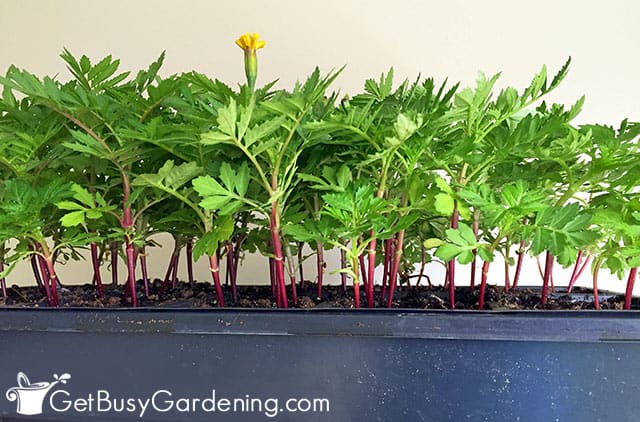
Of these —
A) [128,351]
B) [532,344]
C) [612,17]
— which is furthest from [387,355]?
[612,17]

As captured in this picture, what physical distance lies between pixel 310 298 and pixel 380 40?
590 millimetres

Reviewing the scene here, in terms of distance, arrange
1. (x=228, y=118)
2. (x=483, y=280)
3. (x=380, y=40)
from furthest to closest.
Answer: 1. (x=380, y=40)
2. (x=483, y=280)
3. (x=228, y=118)

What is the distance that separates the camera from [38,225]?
510mm

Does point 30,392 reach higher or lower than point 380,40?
lower

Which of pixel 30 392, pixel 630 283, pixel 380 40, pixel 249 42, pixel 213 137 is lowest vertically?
pixel 30 392

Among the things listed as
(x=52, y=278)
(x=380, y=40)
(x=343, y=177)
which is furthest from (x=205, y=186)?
(x=380, y=40)

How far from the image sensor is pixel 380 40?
39.9 inches

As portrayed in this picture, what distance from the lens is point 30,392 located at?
489 millimetres

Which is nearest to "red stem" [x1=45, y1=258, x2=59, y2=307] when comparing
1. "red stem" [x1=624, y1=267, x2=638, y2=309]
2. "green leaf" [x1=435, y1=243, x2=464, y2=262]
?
"green leaf" [x1=435, y1=243, x2=464, y2=262]

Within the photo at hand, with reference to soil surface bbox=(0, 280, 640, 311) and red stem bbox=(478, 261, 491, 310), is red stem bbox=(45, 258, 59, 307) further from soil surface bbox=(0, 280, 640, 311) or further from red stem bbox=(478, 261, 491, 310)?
red stem bbox=(478, 261, 491, 310)

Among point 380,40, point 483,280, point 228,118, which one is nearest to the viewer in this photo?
point 228,118

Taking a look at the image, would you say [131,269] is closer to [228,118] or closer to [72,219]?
[72,219]

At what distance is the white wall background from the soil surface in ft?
1.03

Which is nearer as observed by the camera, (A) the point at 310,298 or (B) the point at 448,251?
(B) the point at 448,251
